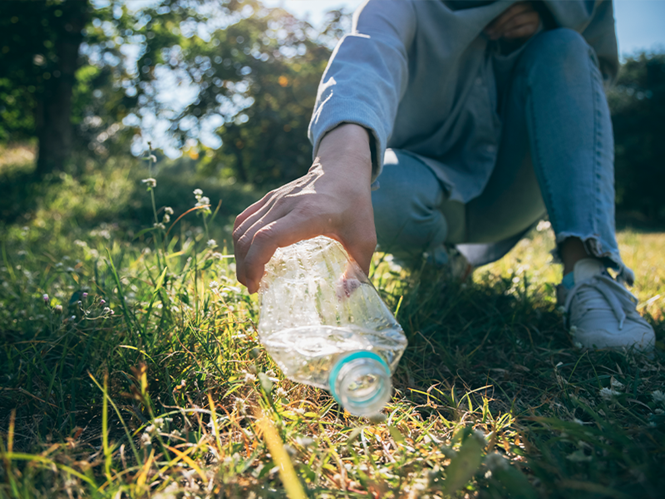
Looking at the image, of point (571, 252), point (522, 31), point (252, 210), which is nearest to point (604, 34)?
point (522, 31)

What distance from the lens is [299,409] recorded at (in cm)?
98

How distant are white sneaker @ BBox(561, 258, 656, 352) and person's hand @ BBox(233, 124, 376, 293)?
0.89 metres

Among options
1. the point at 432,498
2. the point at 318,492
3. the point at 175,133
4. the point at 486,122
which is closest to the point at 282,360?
the point at 318,492

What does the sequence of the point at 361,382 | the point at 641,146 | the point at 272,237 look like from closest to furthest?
the point at 361,382, the point at 272,237, the point at 641,146

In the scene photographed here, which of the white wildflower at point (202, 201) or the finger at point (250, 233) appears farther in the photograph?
the white wildflower at point (202, 201)

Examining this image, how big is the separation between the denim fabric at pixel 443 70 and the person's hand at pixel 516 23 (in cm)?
5

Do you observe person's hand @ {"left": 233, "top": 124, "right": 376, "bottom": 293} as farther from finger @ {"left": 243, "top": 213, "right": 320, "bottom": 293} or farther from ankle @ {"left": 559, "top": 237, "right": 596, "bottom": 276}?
ankle @ {"left": 559, "top": 237, "right": 596, "bottom": 276}

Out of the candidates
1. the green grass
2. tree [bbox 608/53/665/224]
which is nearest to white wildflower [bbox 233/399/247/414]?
the green grass

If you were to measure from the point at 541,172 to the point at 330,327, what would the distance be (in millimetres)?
1270

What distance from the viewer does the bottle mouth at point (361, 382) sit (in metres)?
0.76

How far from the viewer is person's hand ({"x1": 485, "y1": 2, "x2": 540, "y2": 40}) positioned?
191 centimetres

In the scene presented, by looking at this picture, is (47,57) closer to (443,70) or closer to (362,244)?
(443,70)

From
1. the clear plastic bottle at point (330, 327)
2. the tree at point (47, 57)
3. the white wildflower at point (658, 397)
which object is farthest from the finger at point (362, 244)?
the tree at point (47, 57)

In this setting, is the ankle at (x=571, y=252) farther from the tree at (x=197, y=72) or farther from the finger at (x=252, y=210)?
the tree at (x=197, y=72)
